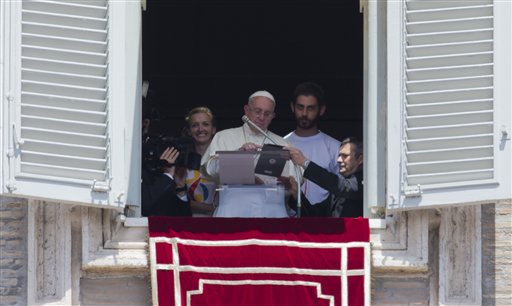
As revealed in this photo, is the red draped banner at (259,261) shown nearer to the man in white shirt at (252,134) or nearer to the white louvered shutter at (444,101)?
the white louvered shutter at (444,101)

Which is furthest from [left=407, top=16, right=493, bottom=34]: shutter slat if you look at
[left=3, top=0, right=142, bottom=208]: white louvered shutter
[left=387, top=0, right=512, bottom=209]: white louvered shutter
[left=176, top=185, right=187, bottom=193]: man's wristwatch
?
[left=176, top=185, right=187, bottom=193]: man's wristwatch

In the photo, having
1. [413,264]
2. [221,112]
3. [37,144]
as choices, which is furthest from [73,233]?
[221,112]

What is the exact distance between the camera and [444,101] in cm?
1303

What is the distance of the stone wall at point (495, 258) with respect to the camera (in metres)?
13.3

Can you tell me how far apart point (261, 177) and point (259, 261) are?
2.26 feet

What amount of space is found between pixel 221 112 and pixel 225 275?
17.0 ft

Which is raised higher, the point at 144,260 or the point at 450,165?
the point at 450,165

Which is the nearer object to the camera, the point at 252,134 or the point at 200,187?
the point at 200,187

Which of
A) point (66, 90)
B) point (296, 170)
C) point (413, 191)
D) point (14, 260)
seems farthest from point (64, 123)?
point (413, 191)

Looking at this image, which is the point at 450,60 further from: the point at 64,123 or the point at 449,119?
the point at 64,123

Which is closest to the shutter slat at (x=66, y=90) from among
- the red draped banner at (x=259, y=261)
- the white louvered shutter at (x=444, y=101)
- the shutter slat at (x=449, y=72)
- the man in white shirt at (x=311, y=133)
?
the red draped banner at (x=259, y=261)

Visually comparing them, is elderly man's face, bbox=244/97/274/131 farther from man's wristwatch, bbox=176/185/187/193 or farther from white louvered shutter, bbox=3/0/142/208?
white louvered shutter, bbox=3/0/142/208

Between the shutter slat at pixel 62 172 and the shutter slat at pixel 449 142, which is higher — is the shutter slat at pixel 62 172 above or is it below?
below

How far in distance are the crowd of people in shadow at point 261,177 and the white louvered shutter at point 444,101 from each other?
0.84 meters
